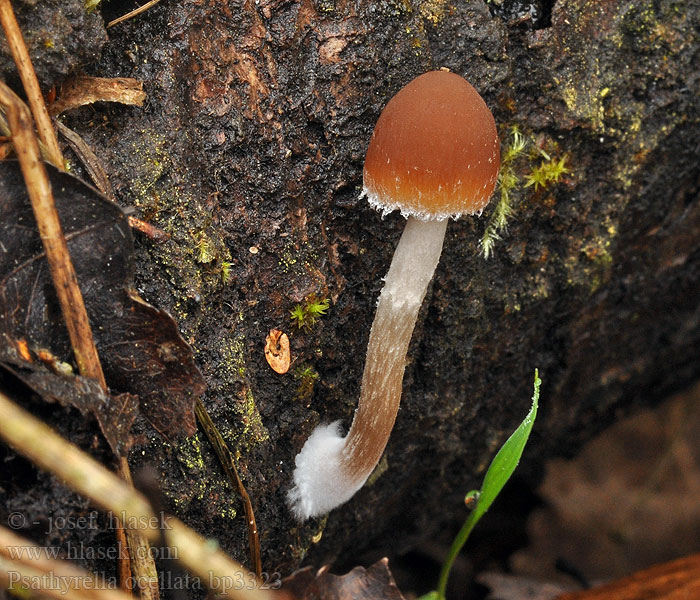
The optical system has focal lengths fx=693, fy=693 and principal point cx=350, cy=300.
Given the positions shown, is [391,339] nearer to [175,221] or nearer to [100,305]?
[175,221]

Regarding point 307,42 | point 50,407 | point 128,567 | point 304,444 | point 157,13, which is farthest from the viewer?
point 304,444

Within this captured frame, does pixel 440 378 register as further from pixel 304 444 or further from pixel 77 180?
pixel 77 180

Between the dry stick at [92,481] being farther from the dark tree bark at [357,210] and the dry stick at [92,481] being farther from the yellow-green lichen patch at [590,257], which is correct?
the yellow-green lichen patch at [590,257]

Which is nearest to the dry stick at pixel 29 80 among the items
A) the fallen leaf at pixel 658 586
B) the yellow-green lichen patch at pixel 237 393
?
the yellow-green lichen patch at pixel 237 393

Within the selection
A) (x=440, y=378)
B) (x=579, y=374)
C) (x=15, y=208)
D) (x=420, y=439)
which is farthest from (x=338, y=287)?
(x=579, y=374)

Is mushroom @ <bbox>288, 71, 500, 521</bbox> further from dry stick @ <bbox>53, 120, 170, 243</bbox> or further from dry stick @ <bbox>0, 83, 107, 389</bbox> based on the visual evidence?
dry stick @ <bbox>0, 83, 107, 389</bbox>

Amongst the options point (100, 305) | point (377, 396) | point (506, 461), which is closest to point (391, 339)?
point (377, 396)

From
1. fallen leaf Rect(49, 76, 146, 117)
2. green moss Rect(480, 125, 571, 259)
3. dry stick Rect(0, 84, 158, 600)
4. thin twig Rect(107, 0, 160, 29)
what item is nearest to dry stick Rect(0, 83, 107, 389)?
dry stick Rect(0, 84, 158, 600)
